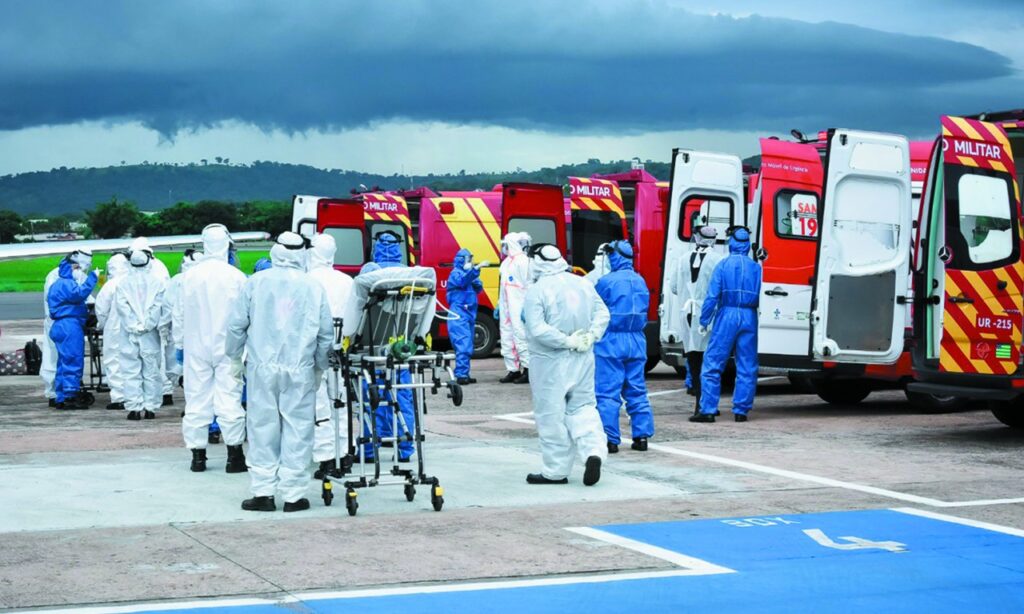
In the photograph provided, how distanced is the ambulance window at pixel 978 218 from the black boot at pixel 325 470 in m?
5.78

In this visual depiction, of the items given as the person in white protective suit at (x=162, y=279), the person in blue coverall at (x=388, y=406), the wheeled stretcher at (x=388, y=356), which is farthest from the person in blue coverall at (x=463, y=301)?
the wheeled stretcher at (x=388, y=356)

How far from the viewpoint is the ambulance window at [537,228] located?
2153 cm

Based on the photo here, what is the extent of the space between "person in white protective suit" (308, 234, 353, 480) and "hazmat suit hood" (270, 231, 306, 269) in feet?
4.76

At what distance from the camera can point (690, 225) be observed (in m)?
17.8

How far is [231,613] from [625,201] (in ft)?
54.8

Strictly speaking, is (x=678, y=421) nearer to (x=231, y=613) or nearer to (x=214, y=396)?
(x=214, y=396)

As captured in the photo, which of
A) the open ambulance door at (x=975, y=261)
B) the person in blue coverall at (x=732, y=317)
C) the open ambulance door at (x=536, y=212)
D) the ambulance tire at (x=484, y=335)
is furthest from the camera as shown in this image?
the ambulance tire at (x=484, y=335)

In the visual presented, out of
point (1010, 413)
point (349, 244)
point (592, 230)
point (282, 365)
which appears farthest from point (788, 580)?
point (349, 244)

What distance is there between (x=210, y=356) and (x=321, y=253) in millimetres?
1228

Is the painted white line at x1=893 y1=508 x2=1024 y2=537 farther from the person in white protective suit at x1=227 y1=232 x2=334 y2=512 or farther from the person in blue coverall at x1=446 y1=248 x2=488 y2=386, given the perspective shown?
the person in blue coverall at x1=446 y1=248 x2=488 y2=386

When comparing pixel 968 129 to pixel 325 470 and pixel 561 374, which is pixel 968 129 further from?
pixel 325 470

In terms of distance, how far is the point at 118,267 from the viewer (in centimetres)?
1662

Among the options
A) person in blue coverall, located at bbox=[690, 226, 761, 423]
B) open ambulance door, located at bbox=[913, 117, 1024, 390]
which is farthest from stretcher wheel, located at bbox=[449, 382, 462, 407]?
person in blue coverall, located at bbox=[690, 226, 761, 423]

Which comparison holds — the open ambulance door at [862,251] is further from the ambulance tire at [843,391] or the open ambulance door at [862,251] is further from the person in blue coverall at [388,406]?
the person in blue coverall at [388,406]
